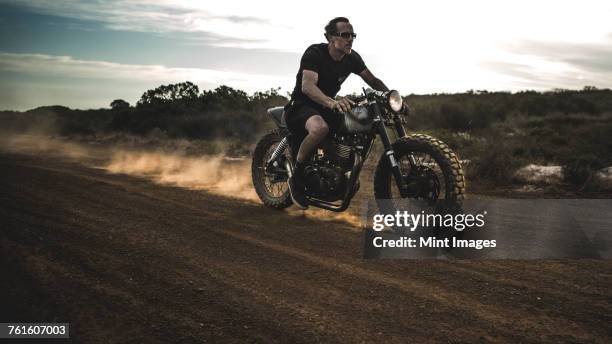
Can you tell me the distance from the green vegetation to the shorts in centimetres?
554

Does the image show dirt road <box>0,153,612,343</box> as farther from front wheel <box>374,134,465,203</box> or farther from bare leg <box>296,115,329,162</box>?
bare leg <box>296,115,329,162</box>

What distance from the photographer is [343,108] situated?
490 centimetres

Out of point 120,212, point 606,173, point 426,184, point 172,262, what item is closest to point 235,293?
point 172,262

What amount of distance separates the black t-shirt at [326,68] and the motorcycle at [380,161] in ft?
1.77

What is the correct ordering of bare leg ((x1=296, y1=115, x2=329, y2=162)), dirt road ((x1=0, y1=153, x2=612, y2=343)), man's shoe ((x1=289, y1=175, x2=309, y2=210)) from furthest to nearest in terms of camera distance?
man's shoe ((x1=289, y1=175, x2=309, y2=210))
bare leg ((x1=296, y1=115, x2=329, y2=162))
dirt road ((x1=0, y1=153, x2=612, y2=343))

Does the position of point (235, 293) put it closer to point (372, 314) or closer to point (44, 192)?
point (372, 314)

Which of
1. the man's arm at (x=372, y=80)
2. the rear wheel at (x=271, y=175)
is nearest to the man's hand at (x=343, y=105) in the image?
the man's arm at (x=372, y=80)

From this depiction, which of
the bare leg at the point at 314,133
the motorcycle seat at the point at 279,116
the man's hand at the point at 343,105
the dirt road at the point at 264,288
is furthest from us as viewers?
the motorcycle seat at the point at 279,116

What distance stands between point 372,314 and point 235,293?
1038 mm

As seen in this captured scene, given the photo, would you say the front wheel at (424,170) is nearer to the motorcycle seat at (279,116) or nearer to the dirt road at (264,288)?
the dirt road at (264,288)

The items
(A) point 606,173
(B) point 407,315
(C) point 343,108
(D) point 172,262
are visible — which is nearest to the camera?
(B) point 407,315

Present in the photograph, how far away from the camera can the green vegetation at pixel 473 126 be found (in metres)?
10.4

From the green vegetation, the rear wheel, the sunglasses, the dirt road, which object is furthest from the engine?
the green vegetation

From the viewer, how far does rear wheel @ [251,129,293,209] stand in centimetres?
666
